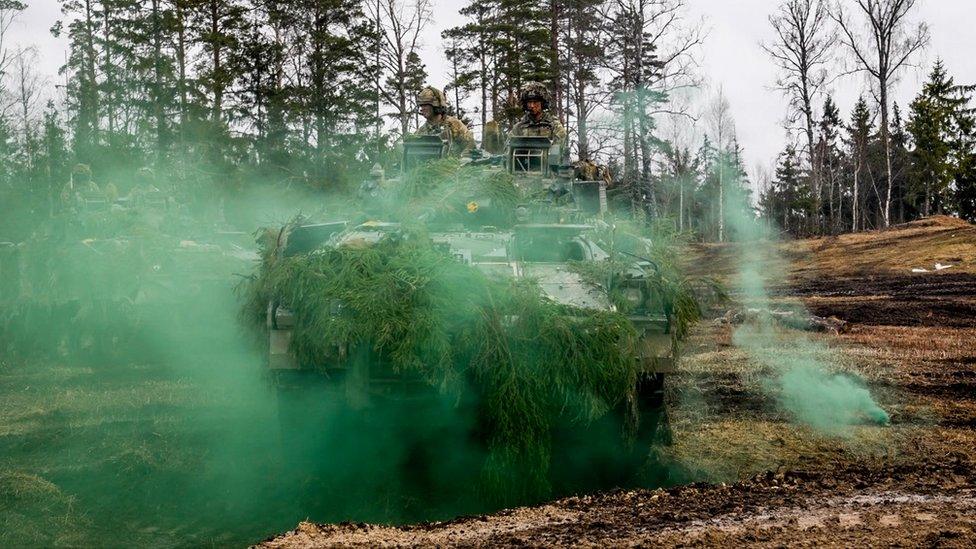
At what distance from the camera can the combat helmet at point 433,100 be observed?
36.0 ft

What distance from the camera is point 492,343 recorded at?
5715 millimetres

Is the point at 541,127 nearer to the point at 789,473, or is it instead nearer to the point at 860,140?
the point at 789,473

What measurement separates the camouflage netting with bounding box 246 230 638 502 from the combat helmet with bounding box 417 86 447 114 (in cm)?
518

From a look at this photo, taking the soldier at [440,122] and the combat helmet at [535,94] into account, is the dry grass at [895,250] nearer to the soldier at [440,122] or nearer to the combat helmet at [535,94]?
the combat helmet at [535,94]

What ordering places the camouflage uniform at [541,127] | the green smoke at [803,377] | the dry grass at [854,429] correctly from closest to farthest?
the dry grass at [854,429] < the green smoke at [803,377] < the camouflage uniform at [541,127]

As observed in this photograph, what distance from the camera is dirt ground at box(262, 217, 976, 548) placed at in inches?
176

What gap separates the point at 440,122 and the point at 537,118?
124cm

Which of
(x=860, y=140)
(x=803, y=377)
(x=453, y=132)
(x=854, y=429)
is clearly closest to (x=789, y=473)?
(x=854, y=429)

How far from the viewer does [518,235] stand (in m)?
7.45

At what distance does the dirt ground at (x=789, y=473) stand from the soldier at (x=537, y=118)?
3.22m

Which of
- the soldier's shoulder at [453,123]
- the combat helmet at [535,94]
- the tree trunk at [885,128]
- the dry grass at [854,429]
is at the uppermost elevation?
the tree trunk at [885,128]

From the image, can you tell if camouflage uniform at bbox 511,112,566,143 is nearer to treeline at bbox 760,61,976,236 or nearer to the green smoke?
the green smoke

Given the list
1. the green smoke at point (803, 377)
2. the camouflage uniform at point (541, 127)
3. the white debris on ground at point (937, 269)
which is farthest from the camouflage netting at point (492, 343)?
the white debris on ground at point (937, 269)

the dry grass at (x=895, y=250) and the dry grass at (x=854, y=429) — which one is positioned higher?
the dry grass at (x=895, y=250)
